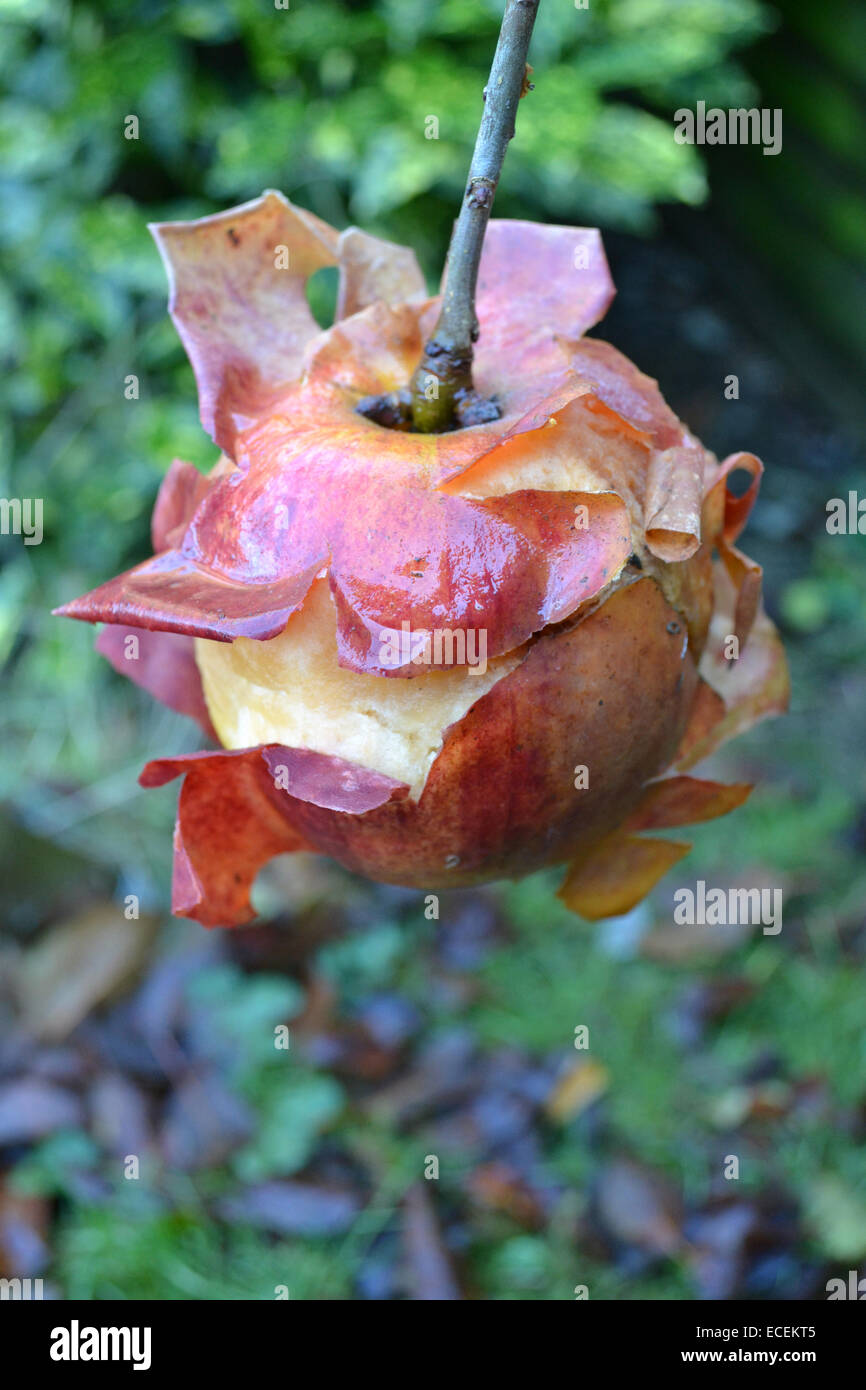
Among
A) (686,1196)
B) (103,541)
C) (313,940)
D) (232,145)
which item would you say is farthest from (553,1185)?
(232,145)

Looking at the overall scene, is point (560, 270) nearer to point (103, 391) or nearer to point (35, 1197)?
point (35, 1197)
